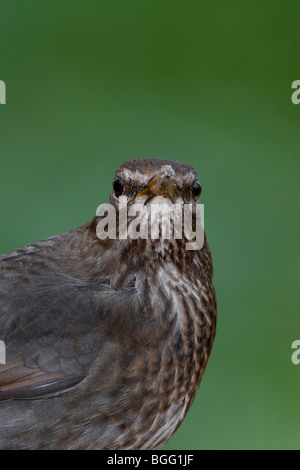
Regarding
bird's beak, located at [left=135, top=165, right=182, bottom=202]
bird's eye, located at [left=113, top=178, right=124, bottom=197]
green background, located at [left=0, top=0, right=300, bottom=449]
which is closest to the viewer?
bird's beak, located at [left=135, top=165, right=182, bottom=202]

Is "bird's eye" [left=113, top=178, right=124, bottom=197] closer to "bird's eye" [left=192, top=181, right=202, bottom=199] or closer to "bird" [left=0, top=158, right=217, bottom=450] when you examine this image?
"bird" [left=0, top=158, right=217, bottom=450]

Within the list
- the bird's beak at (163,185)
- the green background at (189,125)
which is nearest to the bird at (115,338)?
the bird's beak at (163,185)

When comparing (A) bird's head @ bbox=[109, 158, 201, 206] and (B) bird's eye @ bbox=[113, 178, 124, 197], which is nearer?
(A) bird's head @ bbox=[109, 158, 201, 206]

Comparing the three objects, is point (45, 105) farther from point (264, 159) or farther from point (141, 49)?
point (264, 159)

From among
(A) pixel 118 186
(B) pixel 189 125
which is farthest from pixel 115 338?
(B) pixel 189 125

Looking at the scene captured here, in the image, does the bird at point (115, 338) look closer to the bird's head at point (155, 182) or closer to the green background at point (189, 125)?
the bird's head at point (155, 182)

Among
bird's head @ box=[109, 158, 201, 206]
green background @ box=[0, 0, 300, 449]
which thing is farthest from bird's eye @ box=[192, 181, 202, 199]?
green background @ box=[0, 0, 300, 449]
